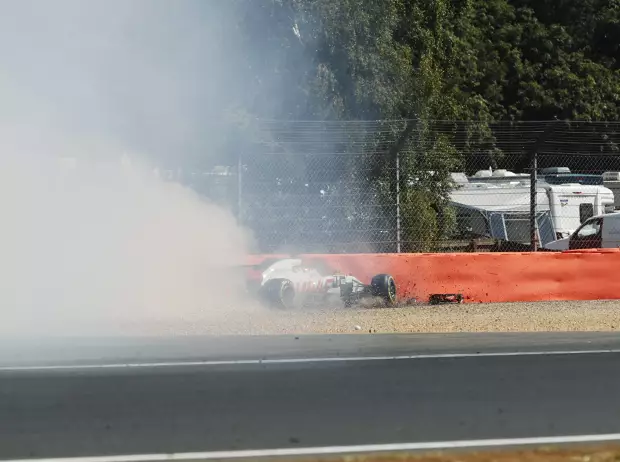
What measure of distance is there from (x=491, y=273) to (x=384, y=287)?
6.12ft

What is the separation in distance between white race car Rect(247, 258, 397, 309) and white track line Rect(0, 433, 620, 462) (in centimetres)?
848

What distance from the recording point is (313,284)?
15.1 metres

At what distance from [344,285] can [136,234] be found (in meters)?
3.09

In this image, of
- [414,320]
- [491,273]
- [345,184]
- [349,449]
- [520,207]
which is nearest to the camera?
[349,449]

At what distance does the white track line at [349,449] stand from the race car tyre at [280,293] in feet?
27.2

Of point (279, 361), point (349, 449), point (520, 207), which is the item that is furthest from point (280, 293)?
point (520, 207)

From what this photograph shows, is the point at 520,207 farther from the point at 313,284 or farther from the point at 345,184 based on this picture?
the point at 313,284

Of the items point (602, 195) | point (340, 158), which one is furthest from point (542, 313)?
point (602, 195)

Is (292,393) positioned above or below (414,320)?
above

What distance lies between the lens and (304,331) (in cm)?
1282

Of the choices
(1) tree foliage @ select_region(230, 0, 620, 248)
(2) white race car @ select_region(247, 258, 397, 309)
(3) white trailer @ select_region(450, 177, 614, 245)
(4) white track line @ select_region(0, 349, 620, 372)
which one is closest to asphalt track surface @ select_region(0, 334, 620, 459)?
(4) white track line @ select_region(0, 349, 620, 372)

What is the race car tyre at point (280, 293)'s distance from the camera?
14492mm

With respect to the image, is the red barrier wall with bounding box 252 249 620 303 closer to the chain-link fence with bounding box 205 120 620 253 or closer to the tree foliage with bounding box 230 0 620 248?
the chain-link fence with bounding box 205 120 620 253

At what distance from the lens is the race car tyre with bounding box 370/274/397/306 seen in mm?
15133
